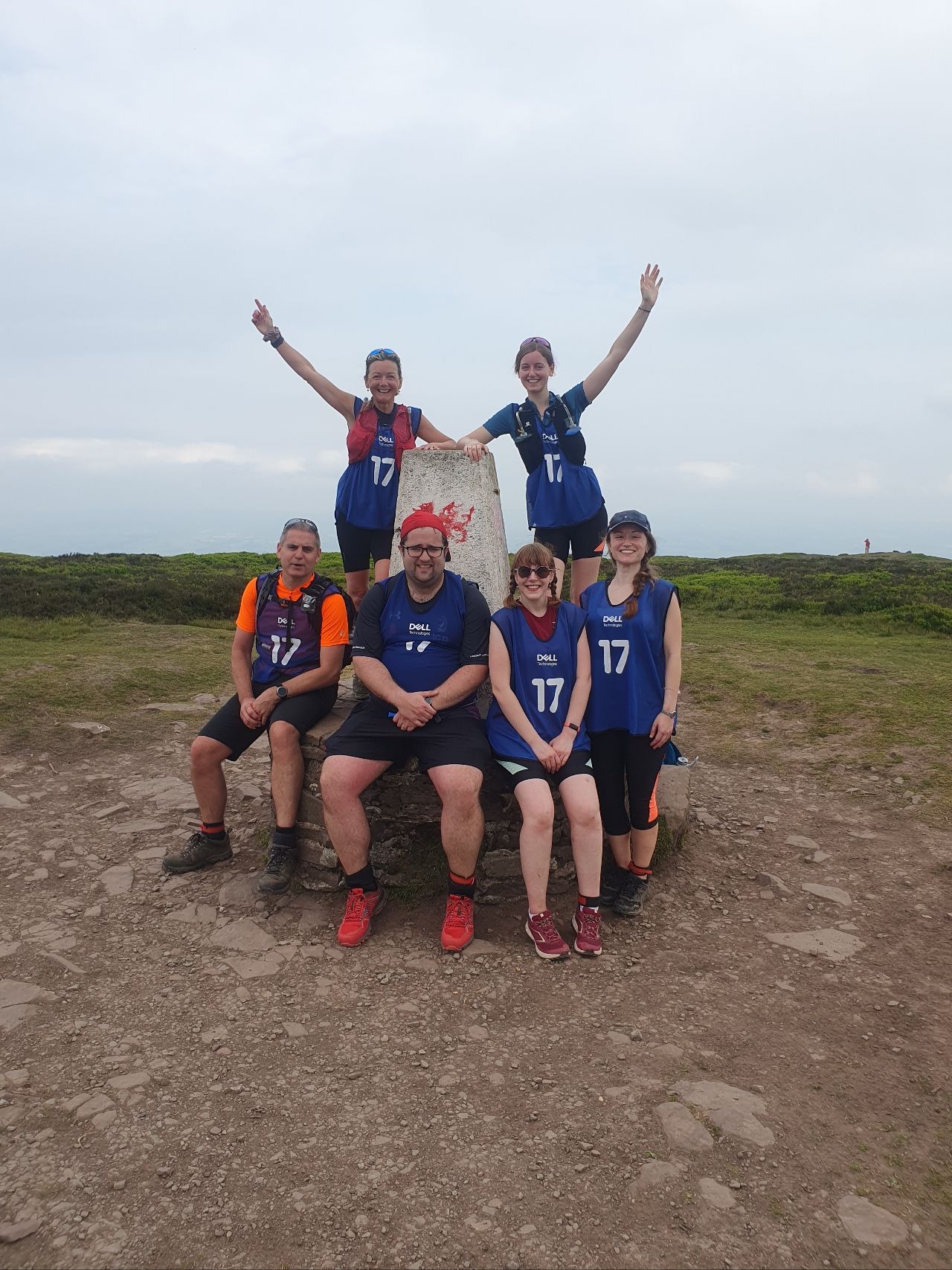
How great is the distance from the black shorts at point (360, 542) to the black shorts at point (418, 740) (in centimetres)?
193

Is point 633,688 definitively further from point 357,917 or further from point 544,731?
point 357,917

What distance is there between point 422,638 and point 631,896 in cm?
215

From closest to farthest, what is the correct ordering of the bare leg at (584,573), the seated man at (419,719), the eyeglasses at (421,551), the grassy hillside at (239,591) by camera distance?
1. the seated man at (419,719)
2. the eyeglasses at (421,551)
3. the bare leg at (584,573)
4. the grassy hillside at (239,591)

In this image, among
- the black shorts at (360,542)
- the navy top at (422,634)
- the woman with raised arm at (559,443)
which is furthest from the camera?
the black shorts at (360,542)

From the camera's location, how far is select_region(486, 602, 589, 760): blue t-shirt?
16.9ft

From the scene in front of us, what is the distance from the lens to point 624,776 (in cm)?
536

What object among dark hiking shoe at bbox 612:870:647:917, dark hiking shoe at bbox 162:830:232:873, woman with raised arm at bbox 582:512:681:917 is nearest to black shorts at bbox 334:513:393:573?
woman with raised arm at bbox 582:512:681:917

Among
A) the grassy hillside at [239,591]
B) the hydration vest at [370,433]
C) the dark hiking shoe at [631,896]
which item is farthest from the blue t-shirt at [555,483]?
the grassy hillside at [239,591]

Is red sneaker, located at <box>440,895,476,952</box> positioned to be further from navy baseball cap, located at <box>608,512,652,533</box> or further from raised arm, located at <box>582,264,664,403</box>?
raised arm, located at <box>582,264,664,403</box>

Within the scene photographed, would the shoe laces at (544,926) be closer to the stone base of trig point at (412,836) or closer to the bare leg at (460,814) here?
the bare leg at (460,814)

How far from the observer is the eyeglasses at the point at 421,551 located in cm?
514

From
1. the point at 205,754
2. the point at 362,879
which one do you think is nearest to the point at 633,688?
the point at 362,879

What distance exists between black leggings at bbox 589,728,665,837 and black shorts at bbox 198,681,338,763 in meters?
1.93

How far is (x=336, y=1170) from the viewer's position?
313 centimetres
